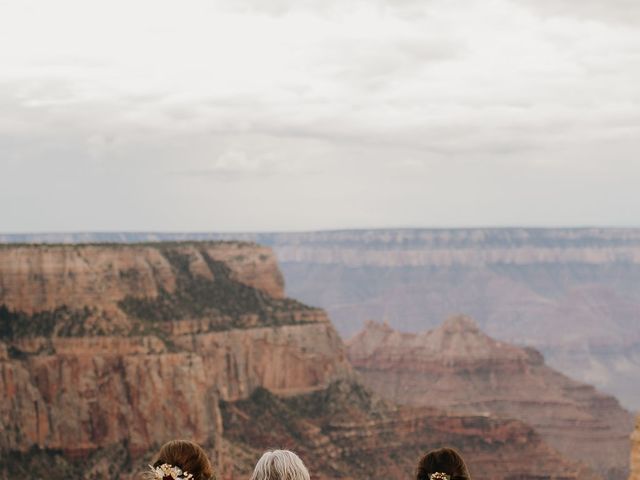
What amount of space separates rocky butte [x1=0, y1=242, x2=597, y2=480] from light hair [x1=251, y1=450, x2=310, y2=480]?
7805 centimetres

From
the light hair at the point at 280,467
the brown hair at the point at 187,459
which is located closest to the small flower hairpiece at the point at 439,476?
the light hair at the point at 280,467

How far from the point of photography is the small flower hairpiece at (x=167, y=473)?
670 inches

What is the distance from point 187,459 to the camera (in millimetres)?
17281


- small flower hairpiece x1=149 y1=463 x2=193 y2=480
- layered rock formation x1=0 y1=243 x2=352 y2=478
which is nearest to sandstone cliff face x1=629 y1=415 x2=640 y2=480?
small flower hairpiece x1=149 y1=463 x2=193 y2=480

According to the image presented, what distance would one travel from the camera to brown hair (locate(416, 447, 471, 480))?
1725cm

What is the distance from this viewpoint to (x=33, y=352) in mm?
101938

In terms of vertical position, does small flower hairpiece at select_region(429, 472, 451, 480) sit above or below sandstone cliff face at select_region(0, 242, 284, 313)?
below

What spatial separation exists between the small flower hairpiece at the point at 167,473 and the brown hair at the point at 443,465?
94.5 inches

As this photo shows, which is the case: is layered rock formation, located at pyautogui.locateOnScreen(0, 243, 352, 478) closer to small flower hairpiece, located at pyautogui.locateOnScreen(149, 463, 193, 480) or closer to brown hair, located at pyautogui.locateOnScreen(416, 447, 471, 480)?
small flower hairpiece, located at pyautogui.locateOnScreen(149, 463, 193, 480)

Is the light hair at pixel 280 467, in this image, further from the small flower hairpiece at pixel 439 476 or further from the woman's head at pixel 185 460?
the small flower hairpiece at pixel 439 476

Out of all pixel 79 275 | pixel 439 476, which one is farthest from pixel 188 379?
pixel 439 476

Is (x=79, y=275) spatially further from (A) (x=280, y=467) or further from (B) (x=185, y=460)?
(A) (x=280, y=467)

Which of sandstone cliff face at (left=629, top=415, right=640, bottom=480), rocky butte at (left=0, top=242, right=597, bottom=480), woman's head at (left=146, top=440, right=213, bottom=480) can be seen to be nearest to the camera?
woman's head at (left=146, top=440, right=213, bottom=480)

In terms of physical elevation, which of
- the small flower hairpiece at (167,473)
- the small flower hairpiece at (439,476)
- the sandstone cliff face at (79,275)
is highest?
the sandstone cliff face at (79,275)
